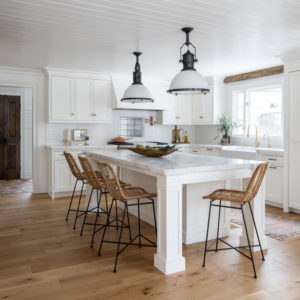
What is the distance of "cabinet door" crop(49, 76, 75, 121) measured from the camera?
19.8 feet

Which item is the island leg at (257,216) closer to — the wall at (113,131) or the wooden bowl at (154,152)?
the wooden bowl at (154,152)

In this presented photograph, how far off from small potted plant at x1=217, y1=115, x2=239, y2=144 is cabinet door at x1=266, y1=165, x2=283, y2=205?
5.82 ft

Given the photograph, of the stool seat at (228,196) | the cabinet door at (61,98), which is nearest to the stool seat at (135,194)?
the stool seat at (228,196)

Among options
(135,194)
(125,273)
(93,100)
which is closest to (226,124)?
(93,100)

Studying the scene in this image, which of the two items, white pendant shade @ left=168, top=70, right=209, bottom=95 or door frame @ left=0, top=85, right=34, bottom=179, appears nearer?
white pendant shade @ left=168, top=70, right=209, bottom=95

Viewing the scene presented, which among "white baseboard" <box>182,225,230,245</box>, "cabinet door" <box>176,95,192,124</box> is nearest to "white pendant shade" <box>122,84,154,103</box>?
"white baseboard" <box>182,225,230,245</box>

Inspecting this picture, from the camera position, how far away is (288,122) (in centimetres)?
478

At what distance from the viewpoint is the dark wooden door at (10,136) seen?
8.20m

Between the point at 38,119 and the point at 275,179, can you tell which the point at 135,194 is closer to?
the point at 275,179

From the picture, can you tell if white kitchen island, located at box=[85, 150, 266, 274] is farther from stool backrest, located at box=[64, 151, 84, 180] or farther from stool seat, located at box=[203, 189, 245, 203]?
stool backrest, located at box=[64, 151, 84, 180]

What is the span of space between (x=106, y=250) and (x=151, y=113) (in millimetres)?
4588

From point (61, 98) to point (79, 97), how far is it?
36cm

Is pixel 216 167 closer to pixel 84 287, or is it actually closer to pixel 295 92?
pixel 84 287

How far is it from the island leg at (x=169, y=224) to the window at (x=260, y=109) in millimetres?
3902
